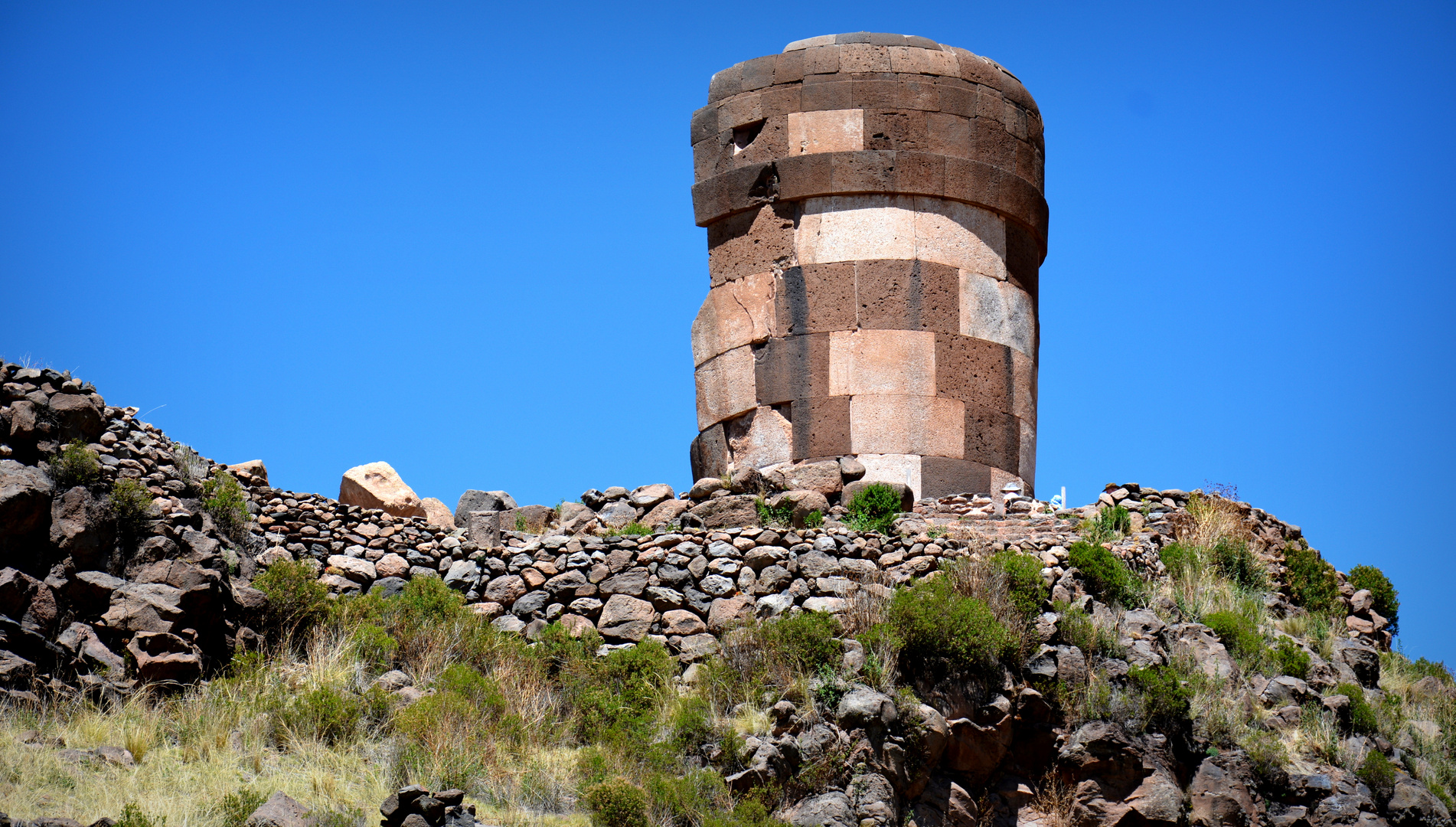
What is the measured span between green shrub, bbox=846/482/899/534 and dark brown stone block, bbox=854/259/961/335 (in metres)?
1.75

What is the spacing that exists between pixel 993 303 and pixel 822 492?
2.73 m

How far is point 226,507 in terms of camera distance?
1240 centimetres

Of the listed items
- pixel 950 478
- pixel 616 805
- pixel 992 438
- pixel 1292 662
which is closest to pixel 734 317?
pixel 950 478

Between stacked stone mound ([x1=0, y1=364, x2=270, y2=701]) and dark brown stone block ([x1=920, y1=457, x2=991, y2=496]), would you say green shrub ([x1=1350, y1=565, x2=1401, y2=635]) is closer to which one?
dark brown stone block ([x1=920, y1=457, x2=991, y2=496])

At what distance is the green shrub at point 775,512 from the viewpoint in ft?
43.2

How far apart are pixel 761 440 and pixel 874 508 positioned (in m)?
1.63

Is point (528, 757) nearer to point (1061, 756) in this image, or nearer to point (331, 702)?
point (331, 702)

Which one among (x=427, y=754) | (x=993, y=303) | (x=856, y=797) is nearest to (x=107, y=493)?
(x=427, y=754)

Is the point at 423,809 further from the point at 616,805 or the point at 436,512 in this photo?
the point at 436,512

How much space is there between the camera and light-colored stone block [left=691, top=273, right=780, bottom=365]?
1467 cm

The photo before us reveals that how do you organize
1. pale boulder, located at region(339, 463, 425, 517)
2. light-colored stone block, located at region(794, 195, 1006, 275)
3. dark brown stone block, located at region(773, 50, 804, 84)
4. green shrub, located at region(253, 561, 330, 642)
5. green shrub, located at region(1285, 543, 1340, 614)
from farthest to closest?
1. dark brown stone block, located at region(773, 50, 804, 84)
2. light-colored stone block, located at region(794, 195, 1006, 275)
3. pale boulder, located at region(339, 463, 425, 517)
4. green shrub, located at region(1285, 543, 1340, 614)
5. green shrub, located at region(253, 561, 330, 642)

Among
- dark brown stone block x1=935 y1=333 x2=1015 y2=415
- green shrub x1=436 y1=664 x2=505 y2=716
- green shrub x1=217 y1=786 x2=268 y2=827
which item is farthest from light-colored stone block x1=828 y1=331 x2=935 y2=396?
green shrub x1=217 y1=786 x2=268 y2=827

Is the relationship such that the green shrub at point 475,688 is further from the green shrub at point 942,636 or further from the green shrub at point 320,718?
the green shrub at point 942,636

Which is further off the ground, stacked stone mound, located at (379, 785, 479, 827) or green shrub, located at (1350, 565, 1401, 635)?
green shrub, located at (1350, 565, 1401, 635)
